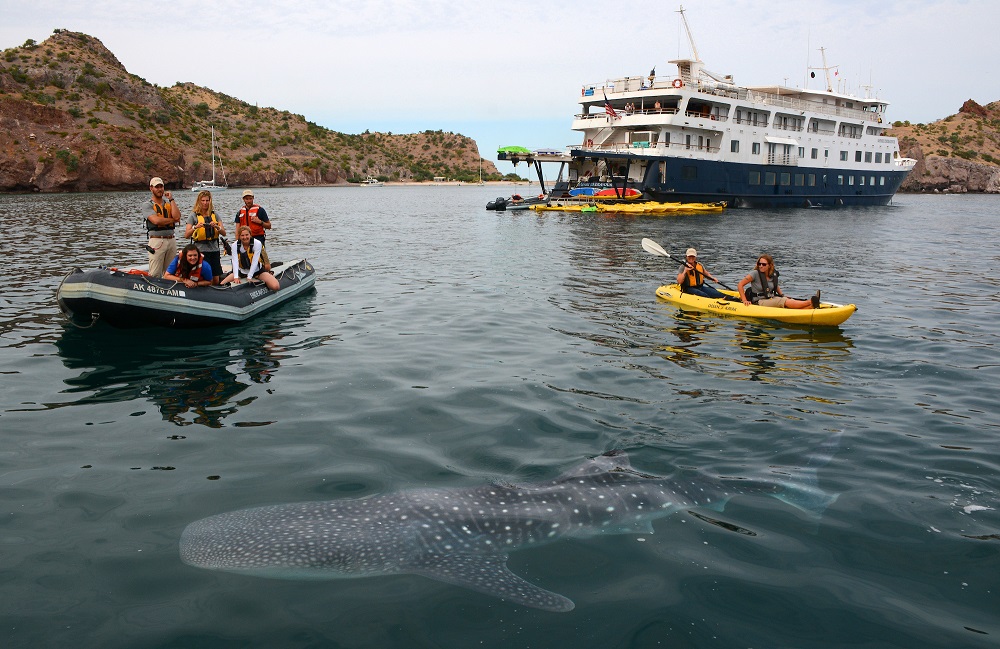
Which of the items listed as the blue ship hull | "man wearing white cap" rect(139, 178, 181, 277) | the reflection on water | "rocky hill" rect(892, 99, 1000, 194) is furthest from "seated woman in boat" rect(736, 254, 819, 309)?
"rocky hill" rect(892, 99, 1000, 194)

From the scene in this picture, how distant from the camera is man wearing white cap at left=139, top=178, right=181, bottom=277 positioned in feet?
40.2

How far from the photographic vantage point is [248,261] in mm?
13242

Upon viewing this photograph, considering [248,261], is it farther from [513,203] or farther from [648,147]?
[513,203]

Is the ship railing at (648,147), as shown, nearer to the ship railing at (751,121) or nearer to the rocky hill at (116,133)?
the ship railing at (751,121)

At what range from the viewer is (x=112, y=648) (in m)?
3.83

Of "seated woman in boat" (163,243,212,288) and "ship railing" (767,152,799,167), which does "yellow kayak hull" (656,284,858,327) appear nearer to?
"seated woman in boat" (163,243,212,288)

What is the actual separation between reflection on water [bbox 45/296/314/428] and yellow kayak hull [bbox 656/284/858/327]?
779 centimetres

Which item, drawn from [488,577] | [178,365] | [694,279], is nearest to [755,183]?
[694,279]

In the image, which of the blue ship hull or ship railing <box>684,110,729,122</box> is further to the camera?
ship railing <box>684,110,729,122</box>

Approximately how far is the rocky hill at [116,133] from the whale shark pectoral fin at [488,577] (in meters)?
77.8

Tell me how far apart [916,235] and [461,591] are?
111 ft

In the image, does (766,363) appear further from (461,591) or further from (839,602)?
(461,591)

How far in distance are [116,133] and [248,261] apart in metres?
78.5

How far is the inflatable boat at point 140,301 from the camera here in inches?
417
